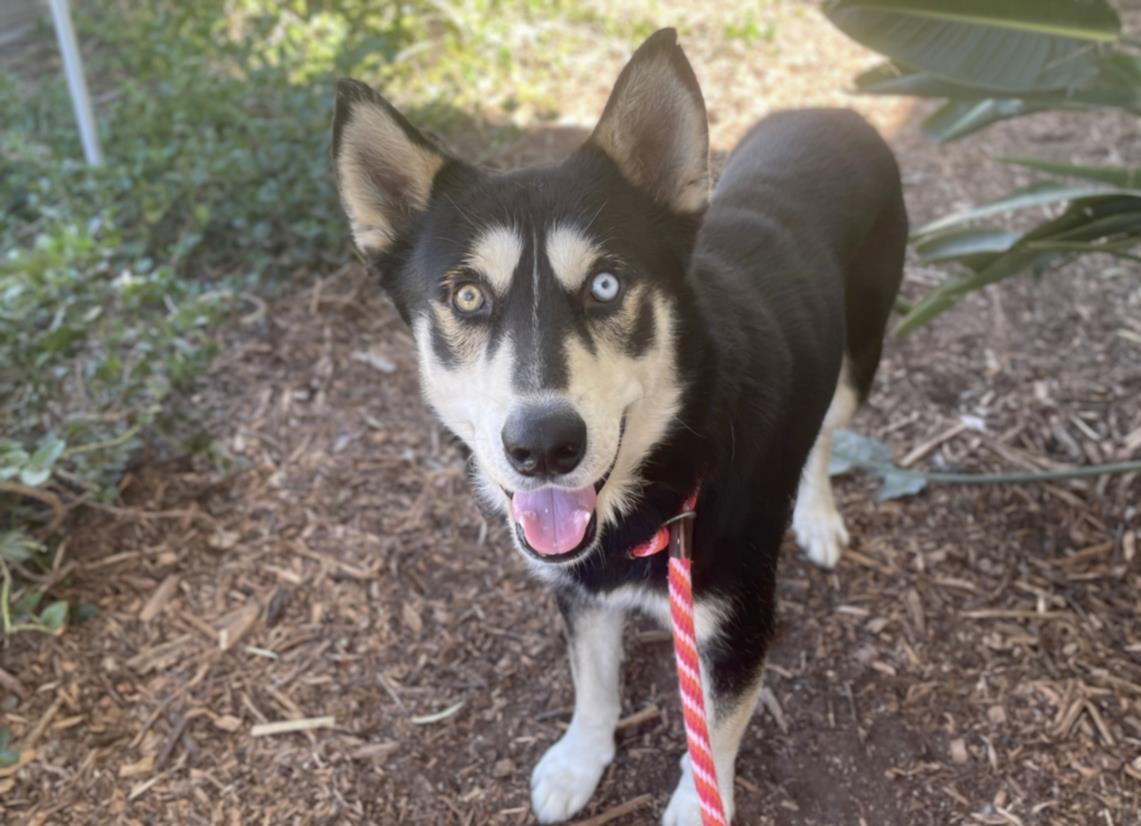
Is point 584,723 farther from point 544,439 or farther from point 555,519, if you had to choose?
point 544,439

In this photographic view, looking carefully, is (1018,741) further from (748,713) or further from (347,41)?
(347,41)

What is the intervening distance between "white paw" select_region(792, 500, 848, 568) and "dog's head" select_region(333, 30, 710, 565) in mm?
1295

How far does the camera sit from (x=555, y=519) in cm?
203

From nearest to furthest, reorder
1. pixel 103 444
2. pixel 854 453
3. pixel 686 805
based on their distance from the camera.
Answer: pixel 686 805
pixel 103 444
pixel 854 453

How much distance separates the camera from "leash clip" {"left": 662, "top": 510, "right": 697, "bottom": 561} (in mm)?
2180

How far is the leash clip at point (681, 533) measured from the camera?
2.18 m

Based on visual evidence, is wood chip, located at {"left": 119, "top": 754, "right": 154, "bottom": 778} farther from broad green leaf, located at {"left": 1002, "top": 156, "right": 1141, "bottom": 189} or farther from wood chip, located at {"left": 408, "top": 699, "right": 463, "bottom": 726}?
broad green leaf, located at {"left": 1002, "top": 156, "right": 1141, "bottom": 189}

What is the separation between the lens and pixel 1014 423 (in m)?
3.73

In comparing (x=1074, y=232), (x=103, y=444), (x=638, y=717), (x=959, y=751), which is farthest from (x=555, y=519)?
(x=1074, y=232)

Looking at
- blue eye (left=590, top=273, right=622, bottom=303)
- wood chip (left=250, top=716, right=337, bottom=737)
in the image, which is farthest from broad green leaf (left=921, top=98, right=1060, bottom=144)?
wood chip (left=250, top=716, right=337, bottom=737)

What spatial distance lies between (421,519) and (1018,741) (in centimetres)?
206

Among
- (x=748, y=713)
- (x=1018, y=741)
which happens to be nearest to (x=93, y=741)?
(x=748, y=713)

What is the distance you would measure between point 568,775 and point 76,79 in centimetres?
404

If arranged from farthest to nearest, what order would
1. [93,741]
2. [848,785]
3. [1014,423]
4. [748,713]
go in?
[1014,423] → [93,741] → [848,785] → [748,713]
